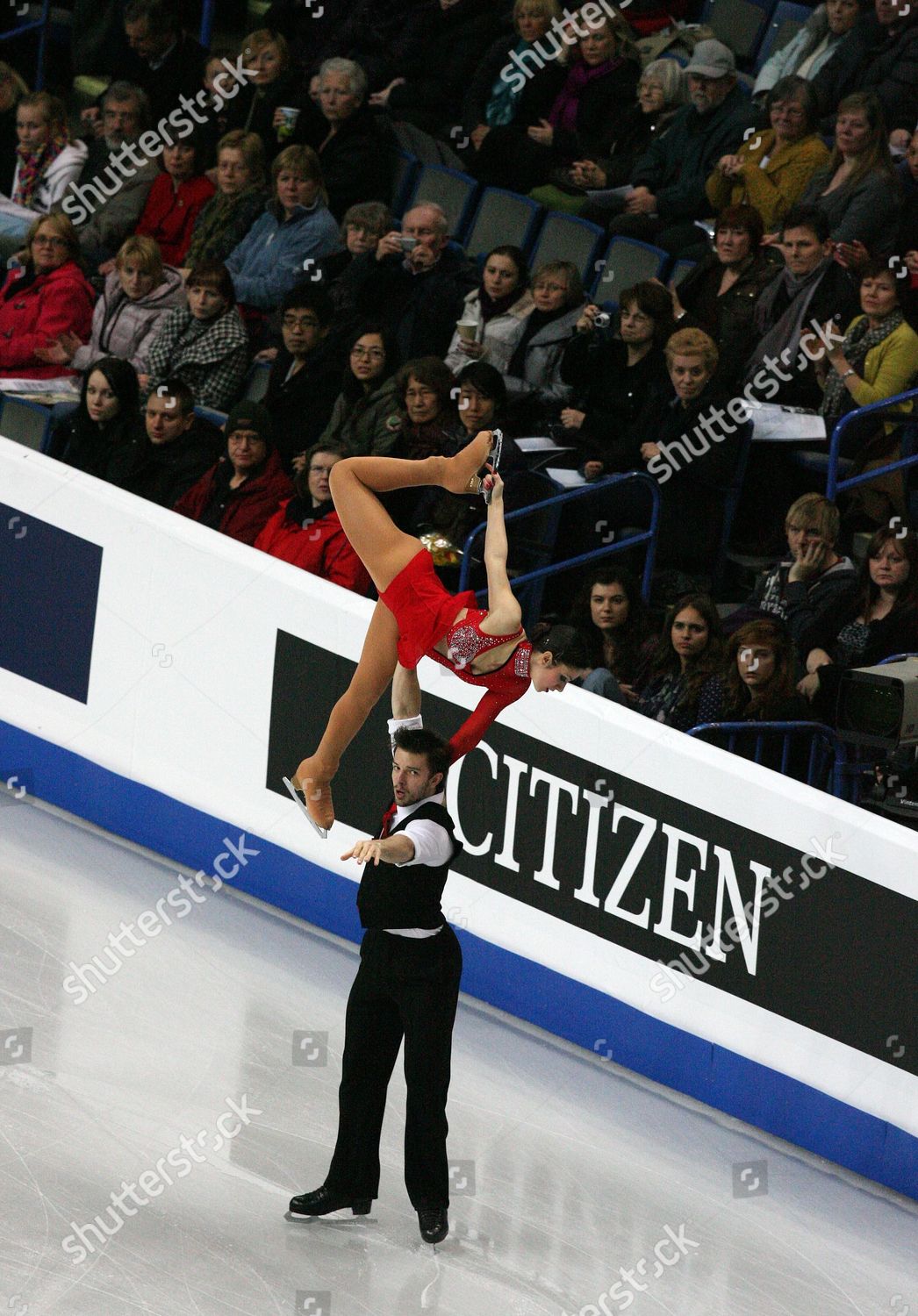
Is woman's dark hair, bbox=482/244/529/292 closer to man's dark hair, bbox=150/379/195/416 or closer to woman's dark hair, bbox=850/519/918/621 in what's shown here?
man's dark hair, bbox=150/379/195/416

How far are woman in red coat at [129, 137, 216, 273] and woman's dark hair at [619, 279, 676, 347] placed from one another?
297 centimetres

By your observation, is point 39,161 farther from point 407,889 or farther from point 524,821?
point 407,889

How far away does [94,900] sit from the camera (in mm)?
7438

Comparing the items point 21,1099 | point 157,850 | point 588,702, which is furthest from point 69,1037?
point 588,702

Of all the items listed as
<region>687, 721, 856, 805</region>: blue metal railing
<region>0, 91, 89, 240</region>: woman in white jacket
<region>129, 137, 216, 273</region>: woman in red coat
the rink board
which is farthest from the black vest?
<region>0, 91, 89, 240</region>: woman in white jacket

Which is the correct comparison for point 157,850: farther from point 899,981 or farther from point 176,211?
point 176,211

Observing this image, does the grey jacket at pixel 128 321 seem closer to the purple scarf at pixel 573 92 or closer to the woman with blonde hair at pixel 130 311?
the woman with blonde hair at pixel 130 311

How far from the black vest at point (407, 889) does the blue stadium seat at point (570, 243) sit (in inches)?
176

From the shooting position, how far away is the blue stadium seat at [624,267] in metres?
8.98

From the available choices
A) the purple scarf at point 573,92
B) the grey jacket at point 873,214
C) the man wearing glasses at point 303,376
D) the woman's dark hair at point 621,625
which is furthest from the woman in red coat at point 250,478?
the purple scarf at point 573,92

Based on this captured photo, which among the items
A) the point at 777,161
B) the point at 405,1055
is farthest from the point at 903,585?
the point at 405,1055

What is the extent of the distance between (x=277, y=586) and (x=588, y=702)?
4.35ft

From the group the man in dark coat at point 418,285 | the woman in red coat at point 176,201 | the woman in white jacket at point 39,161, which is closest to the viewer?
the man in dark coat at point 418,285

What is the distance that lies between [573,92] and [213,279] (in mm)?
2110
